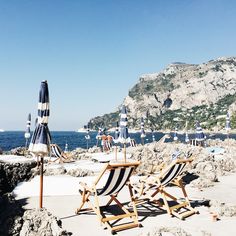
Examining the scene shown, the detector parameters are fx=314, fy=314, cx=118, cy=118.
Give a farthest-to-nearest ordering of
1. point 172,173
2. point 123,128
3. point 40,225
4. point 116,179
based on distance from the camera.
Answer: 1. point 123,128
2. point 172,173
3. point 116,179
4. point 40,225

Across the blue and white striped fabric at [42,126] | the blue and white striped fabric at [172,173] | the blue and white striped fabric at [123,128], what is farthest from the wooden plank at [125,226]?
the blue and white striped fabric at [123,128]

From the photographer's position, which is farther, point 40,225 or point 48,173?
point 48,173

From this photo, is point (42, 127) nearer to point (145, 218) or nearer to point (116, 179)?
point (116, 179)

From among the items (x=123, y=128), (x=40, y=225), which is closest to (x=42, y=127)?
(x=40, y=225)

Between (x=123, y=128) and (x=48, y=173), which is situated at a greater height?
(x=123, y=128)

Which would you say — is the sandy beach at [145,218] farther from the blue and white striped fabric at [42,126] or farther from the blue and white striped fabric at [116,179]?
the blue and white striped fabric at [42,126]

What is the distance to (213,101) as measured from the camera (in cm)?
18900

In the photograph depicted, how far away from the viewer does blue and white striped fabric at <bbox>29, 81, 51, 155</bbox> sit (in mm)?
6543

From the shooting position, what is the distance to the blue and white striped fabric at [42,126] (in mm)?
6543

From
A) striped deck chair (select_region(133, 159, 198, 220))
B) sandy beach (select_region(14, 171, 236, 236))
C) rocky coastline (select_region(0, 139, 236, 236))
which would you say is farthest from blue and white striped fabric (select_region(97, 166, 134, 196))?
rocky coastline (select_region(0, 139, 236, 236))

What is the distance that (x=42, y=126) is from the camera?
259 inches

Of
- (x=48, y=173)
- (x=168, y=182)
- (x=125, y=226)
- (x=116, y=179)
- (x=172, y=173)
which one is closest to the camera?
(x=125, y=226)

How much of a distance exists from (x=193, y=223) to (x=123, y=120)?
8897 mm

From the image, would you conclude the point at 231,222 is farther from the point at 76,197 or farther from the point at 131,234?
the point at 76,197
